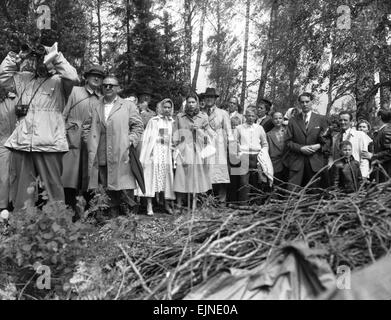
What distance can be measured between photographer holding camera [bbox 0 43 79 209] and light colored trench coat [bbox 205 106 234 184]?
2.91 m

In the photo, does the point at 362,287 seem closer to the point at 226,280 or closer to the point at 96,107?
the point at 226,280

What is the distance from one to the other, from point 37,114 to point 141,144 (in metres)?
2.67

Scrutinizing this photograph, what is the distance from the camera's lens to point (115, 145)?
5918 mm

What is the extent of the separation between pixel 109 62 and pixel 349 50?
689 inches

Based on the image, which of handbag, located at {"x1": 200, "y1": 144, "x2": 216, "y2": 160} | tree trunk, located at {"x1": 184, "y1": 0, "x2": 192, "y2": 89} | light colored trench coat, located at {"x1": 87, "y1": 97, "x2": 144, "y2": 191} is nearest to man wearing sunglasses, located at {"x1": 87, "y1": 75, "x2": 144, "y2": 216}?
light colored trench coat, located at {"x1": 87, "y1": 97, "x2": 144, "y2": 191}

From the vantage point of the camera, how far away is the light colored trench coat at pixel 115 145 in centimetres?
584

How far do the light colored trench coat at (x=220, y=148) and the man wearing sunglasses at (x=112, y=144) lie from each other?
1588 millimetres

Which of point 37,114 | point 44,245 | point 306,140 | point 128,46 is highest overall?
point 128,46

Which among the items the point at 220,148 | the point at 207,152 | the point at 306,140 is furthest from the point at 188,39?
the point at 306,140

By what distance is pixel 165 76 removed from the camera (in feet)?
80.5

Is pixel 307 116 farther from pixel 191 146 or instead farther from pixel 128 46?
pixel 128 46

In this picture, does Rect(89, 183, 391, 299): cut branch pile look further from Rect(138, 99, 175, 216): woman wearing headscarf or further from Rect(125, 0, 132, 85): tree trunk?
Rect(125, 0, 132, 85): tree trunk

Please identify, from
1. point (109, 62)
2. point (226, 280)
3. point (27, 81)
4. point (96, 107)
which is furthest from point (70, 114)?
point (109, 62)

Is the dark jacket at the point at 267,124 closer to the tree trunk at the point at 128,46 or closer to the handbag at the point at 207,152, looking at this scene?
the handbag at the point at 207,152
